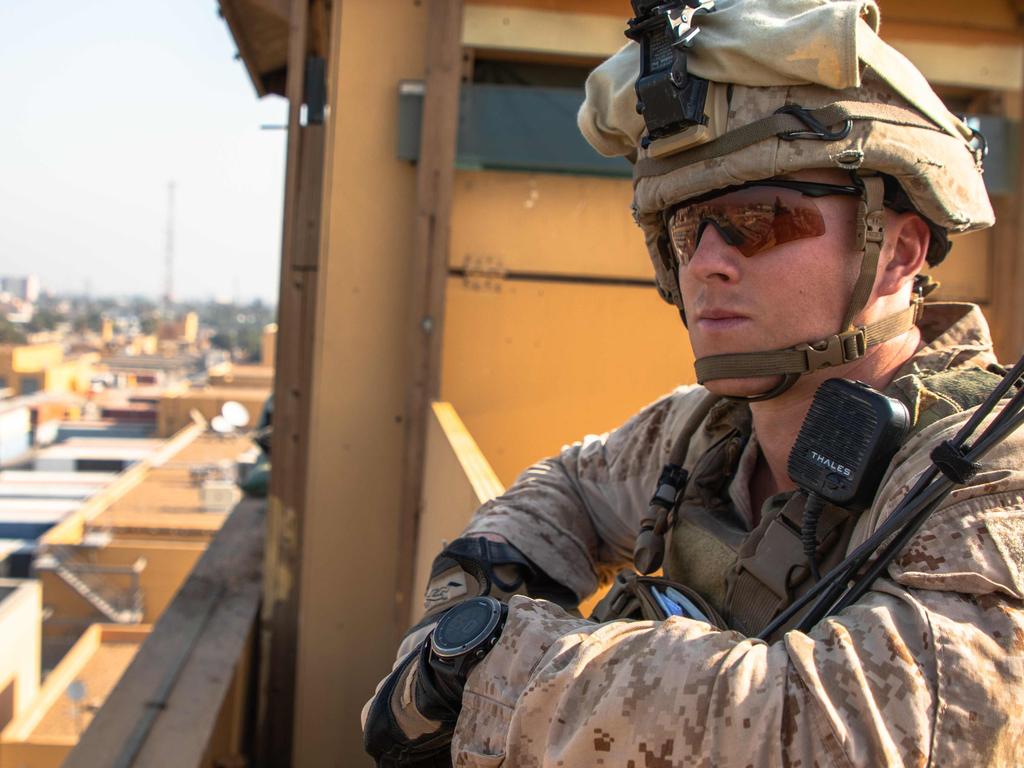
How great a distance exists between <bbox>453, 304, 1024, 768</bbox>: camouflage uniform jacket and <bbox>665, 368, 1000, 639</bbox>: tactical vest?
0.26ft

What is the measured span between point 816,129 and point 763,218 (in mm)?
146

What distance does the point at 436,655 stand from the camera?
1.33m

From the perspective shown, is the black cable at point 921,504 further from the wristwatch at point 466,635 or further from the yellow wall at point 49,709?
the yellow wall at point 49,709

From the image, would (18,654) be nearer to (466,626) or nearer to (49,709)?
(49,709)

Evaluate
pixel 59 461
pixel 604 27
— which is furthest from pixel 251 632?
pixel 59 461

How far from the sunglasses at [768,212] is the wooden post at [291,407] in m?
3.53

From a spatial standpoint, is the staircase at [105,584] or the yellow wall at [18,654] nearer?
the yellow wall at [18,654]

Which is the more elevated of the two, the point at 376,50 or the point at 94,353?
the point at 376,50

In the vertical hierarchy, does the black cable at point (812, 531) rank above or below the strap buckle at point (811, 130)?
below

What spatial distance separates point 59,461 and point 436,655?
98.8 feet

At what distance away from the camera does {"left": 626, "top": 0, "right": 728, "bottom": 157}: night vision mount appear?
1.52 m

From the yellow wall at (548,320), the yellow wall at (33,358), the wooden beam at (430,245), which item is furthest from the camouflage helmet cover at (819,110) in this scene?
the yellow wall at (33,358)

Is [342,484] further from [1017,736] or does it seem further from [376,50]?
[1017,736]

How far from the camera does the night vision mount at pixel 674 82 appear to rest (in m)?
1.52
